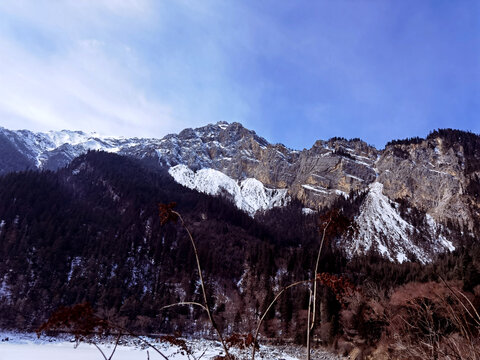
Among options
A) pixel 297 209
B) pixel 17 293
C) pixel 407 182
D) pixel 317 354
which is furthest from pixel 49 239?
pixel 407 182

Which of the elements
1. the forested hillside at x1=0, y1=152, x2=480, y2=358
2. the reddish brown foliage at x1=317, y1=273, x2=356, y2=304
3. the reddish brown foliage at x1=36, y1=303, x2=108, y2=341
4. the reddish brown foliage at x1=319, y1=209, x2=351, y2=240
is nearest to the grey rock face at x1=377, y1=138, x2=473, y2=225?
the forested hillside at x1=0, y1=152, x2=480, y2=358

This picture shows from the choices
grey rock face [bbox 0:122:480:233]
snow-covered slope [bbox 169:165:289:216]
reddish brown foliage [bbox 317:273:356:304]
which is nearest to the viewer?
reddish brown foliage [bbox 317:273:356:304]

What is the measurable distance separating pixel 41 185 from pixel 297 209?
384ft

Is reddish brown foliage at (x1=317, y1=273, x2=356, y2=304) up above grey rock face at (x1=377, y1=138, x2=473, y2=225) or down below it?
below

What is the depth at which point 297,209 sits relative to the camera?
540 ft

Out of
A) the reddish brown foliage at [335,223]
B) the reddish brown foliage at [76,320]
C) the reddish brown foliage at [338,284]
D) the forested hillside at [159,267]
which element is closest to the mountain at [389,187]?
the forested hillside at [159,267]

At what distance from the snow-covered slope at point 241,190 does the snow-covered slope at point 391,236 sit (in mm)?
56794

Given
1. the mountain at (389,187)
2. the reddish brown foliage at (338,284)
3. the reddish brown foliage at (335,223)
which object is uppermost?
the mountain at (389,187)

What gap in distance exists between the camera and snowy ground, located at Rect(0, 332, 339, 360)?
1062 inches

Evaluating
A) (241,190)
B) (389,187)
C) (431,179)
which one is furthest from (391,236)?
(241,190)

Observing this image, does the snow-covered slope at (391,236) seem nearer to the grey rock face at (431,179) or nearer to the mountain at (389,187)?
the mountain at (389,187)

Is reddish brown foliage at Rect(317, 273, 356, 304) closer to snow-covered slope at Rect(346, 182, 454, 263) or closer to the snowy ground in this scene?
the snowy ground

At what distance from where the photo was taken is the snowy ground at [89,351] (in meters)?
27.0

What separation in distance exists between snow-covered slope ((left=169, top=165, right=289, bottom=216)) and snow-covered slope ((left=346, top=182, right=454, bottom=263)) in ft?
186
